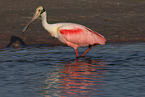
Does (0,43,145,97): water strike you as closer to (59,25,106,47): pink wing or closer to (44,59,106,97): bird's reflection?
(44,59,106,97): bird's reflection

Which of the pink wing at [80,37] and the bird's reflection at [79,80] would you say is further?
the pink wing at [80,37]

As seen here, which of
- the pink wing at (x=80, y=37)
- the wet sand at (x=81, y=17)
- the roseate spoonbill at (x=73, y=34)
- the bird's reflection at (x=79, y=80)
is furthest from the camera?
the wet sand at (x=81, y=17)

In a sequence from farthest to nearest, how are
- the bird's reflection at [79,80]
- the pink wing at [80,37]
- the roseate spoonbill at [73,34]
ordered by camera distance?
the pink wing at [80,37] → the roseate spoonbill at [73,34] → the bird's reflection at [79,80]

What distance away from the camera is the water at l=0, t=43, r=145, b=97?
7918mm

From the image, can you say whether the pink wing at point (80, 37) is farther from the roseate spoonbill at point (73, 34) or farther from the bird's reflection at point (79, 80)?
the bird's reflection at point (79, 80)

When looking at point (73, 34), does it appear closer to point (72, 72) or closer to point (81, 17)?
point (72, 72)

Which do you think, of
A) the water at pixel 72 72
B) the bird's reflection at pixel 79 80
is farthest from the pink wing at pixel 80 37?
the bird's reflection at pixel 79 80

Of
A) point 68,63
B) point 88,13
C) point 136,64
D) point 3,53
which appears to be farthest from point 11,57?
point 88,13

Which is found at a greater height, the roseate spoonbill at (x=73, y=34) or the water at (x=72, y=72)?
the roseate spoonbill at (x=73, y=34)

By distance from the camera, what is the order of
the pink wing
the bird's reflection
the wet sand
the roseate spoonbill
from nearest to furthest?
the bird's reflection → the roseate spoonbill → the pink wing → the wet sand

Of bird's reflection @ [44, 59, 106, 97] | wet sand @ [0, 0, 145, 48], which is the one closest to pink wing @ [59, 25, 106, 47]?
bird's reflection @ [44, 59, 106, 97]

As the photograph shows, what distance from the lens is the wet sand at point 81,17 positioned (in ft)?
51.2

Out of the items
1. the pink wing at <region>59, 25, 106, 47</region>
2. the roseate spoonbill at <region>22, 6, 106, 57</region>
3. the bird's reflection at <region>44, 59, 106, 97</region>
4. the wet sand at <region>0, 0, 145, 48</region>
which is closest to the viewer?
the bird's reflection at <region>44, 59, 106, 97</region>

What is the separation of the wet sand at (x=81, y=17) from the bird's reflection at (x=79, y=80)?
156 inches
